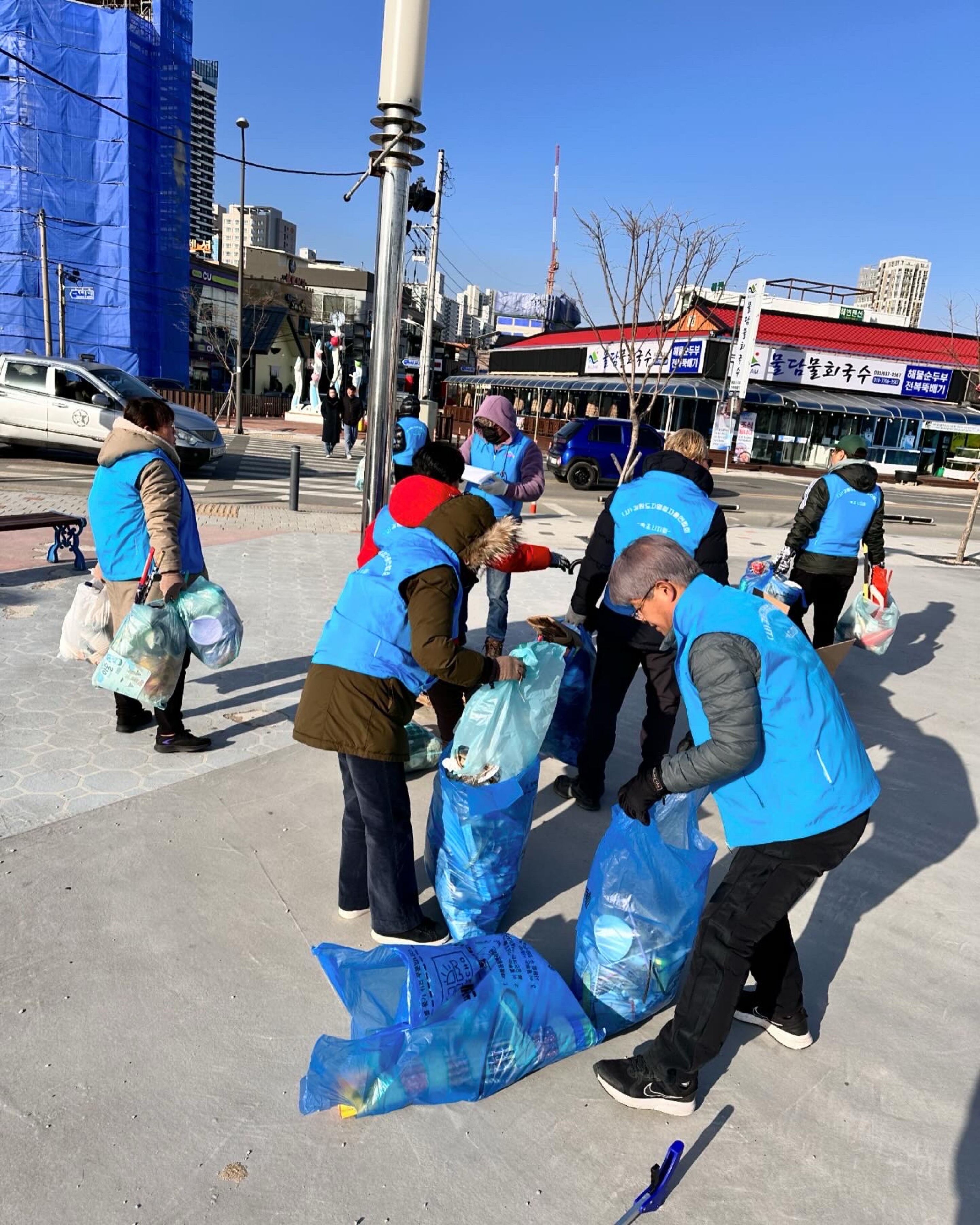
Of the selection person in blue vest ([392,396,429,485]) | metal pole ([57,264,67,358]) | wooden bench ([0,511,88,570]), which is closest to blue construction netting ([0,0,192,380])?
metal pole ([57,264,67,358])

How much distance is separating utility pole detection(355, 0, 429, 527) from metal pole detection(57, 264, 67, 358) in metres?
26.0

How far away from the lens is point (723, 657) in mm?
2025

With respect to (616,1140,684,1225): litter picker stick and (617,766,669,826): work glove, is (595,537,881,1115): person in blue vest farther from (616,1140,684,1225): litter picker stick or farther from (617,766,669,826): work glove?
(616,1140,684,1225): litter picker stick

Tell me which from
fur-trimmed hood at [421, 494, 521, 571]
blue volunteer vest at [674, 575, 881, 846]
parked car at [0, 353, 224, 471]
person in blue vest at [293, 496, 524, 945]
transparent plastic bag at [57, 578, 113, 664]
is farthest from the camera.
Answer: parked car at [0, 353, 224, 471]

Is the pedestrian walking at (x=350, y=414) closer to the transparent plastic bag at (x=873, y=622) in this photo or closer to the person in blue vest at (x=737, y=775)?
the transparent plastic bag at (x=873, y=622)

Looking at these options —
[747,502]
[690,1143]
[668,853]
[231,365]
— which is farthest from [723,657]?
[231,365]

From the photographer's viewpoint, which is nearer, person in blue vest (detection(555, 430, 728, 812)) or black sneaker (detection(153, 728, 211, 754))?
person in blue vest (detection(555, 430, 728, 812))

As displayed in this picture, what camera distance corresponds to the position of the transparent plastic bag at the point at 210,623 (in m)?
4.12

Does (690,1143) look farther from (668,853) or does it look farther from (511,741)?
(511,741)

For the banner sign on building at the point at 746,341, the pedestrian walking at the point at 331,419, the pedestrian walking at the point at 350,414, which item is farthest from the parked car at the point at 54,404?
the banner sign on building at the point at 746,341

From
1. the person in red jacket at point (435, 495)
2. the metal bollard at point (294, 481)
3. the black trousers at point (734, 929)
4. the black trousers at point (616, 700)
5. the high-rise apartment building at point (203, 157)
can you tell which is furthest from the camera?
the high-rise apartment building at point (203, 157)

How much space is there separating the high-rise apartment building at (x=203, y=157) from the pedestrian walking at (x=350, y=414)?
35390mm

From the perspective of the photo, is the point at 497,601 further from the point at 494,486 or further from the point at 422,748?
the point at 422,748

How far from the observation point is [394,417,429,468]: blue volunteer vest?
20.0 feet
